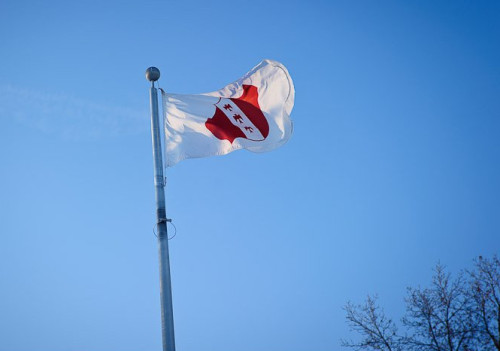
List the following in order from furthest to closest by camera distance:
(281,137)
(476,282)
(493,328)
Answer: (476,282) → (493,328) → (281,137)

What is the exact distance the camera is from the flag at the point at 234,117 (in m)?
9.29

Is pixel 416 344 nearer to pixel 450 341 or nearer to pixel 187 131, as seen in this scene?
pixel 450 341

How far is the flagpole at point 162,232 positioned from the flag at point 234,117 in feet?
2.30

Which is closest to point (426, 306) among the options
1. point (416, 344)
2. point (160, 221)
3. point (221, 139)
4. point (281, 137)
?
point (416, 344)

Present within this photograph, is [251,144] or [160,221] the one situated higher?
[251,144]

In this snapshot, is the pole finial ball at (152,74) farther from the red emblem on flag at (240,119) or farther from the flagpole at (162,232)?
the red emblem on flag at (240,119)

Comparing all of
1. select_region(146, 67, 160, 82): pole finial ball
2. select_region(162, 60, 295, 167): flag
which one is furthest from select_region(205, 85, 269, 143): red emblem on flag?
select_region(146, 67, 160, 82): pole finial ball

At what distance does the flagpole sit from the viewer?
653 cm

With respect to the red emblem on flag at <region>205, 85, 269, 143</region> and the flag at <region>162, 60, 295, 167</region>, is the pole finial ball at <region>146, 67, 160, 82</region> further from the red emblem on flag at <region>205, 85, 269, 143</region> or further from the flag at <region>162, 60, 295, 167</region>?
the red emblem on flag at <region>205, 85, 269, 143</region>

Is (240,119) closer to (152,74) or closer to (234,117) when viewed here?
(234,117)

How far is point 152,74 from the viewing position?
888 centimetres

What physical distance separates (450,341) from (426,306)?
2.59m

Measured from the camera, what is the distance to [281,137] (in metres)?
10.9

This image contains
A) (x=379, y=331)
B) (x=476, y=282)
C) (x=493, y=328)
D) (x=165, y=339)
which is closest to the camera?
(x=165, y=339)
